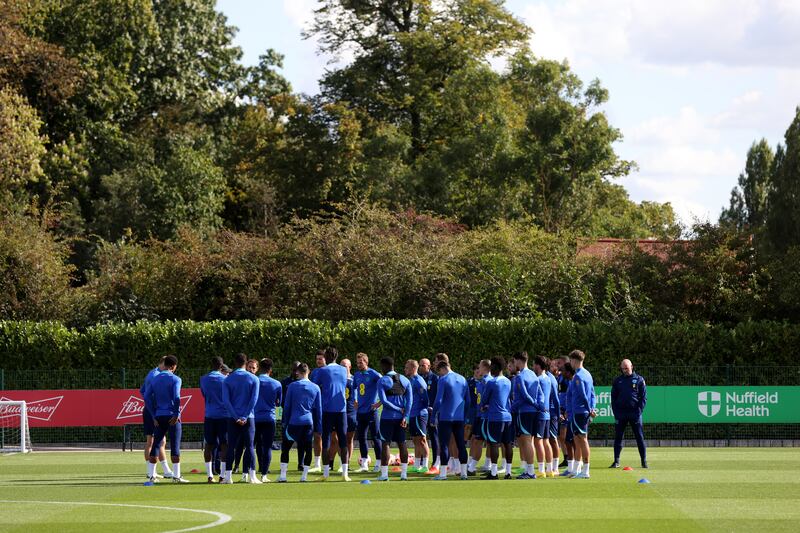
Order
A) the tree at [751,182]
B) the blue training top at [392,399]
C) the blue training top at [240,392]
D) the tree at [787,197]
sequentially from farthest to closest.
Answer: the tree at [751,182] < the tree at [787,197] < the blue training top at [392,399] < the blue training top at [240,392]

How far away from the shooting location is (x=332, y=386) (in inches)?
813

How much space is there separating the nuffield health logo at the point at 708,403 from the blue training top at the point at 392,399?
13.3 metres

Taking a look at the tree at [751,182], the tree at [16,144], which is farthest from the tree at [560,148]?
the tree at [751,182]

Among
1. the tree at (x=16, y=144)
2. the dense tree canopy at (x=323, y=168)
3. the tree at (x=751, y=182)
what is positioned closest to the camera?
the dense tree canopy at (x=323, y=168)

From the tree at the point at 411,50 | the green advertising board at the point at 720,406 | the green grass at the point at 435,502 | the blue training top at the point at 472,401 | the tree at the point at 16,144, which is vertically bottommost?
the green grass at the point at 435,502

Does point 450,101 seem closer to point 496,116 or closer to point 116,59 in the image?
point 496,116

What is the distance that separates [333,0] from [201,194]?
34.7 ft

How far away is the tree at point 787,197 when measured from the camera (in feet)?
112

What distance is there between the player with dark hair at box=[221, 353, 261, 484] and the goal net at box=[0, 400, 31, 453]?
12.3m

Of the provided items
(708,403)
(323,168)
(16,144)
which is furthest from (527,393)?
(323,168)

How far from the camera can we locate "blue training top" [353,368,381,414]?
70.4 feet

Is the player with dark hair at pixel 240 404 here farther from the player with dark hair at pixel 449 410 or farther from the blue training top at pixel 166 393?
the player with dark hair at pixel 449 410

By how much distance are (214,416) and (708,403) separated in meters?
16.1

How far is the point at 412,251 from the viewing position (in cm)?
3728
